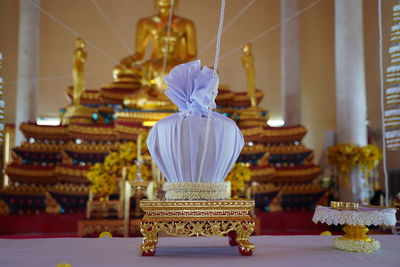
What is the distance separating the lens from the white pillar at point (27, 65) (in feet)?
33.0

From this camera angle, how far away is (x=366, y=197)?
7551 millimetres

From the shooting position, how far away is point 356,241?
2.96 m

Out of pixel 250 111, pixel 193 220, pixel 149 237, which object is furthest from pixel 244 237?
pixel 250 111

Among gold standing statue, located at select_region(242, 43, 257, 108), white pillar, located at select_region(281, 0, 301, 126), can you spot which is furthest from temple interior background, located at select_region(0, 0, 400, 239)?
gold standing statue, located at select_region(242, 43, 257, 108)

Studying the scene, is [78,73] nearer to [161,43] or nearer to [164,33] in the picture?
[161,43]

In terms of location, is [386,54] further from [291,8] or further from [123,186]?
[123,186]

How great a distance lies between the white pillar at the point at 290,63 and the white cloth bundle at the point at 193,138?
7393 mm

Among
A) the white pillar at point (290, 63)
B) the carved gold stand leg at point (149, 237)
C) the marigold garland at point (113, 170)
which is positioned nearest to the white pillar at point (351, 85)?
the white pillar at point (290, 63)

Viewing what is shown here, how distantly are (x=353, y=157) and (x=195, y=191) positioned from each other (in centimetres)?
504

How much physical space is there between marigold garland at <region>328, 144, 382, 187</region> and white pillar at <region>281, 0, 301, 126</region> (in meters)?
2.78

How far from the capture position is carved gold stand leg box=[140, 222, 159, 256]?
274 centimetres

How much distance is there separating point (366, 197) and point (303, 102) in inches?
229

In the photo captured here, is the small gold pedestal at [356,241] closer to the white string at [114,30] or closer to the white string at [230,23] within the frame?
the white string at [230,23]

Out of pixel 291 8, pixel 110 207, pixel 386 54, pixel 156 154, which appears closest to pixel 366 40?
pixel 386 54
